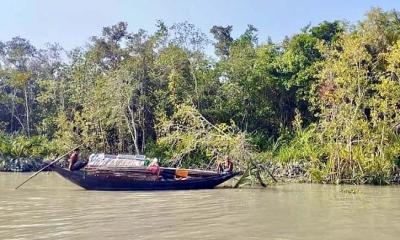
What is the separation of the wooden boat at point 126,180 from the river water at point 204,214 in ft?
1.38

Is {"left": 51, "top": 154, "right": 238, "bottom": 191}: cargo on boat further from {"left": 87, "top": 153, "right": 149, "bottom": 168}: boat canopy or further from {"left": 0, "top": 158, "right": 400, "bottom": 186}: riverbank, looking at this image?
{"left": 0, "top": 158, "right": 400, "bottom": 186}: riverbank

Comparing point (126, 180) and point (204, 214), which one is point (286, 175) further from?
point (204, 214)

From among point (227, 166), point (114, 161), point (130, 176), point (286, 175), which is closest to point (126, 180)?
point (130, 176)

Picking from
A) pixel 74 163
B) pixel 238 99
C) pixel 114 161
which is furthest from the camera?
pixel 238 99

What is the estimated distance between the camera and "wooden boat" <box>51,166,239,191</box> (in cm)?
1509

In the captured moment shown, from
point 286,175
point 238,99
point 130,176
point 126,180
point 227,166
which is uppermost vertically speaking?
point 238,99

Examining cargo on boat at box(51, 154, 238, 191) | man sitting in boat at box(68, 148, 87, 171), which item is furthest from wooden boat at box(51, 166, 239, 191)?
man sitting in boat at box(68, 148, 87, 171)

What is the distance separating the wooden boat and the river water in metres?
0.42

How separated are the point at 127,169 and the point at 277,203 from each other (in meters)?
5.17

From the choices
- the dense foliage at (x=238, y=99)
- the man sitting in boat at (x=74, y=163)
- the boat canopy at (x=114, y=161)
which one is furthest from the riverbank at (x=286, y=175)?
the man sitting in boat at (x=74, y=163)

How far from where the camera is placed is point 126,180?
1523 centimetres

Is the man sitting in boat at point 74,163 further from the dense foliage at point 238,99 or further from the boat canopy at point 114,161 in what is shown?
the dense foliage at point 238,99

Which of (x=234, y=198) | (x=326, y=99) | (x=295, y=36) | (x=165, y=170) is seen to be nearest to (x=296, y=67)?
(x=295, y=36)

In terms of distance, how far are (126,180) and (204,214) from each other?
5424 millimetres
